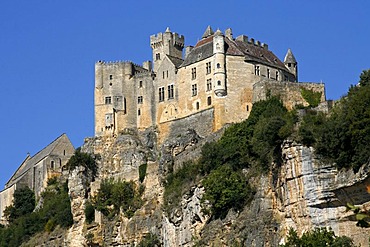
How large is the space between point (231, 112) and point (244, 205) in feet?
58.9

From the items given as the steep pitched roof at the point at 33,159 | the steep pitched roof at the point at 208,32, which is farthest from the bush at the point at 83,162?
the steep pitched roof at the point at 208,32

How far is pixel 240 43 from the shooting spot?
63875 millimetres

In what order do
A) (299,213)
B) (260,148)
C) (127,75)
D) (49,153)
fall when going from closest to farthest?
(299,213) < (260,148) < (127,75) < (49,153)

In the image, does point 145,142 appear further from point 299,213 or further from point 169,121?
point 299,213

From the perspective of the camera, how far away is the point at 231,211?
43188mm

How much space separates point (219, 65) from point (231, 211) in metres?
19.5

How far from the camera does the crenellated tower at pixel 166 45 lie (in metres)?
69.1

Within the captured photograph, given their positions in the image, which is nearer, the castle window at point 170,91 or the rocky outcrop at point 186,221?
the rocky outcrop at point 186,221

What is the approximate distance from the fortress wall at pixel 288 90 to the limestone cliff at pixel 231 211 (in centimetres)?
526

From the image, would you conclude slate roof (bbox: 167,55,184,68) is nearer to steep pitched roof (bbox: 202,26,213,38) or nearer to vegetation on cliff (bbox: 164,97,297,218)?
steep pitched roof (bbox: 202,26,213,38)

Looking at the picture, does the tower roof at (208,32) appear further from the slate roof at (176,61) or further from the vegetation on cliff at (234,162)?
the vegetation on cliff at (234,162)

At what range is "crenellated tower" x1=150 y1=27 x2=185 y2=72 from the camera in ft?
227

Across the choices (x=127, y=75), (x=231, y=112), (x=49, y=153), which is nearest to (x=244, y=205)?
(x=231, y=112)

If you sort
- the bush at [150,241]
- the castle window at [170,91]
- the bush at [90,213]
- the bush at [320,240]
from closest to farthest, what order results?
1. the bush at [320,240]
2. the bush at [150,241]
3. the bush at [90,213]
4. the castle window at [170,91]
